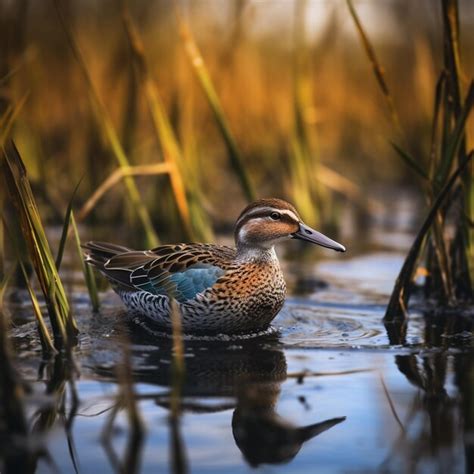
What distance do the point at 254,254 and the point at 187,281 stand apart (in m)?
0.54

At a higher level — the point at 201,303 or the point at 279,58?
the point at 279,58

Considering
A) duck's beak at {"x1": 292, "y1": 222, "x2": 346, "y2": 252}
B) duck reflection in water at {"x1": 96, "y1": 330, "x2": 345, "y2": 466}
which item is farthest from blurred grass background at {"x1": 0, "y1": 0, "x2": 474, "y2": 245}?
duck reflection in water at {"x1": 96, "y1": 330, "x2": 345, "y2": 466}

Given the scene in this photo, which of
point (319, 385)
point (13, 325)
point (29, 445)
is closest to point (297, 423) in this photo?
point (319, 385)

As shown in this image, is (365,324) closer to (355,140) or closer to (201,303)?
(201,303)

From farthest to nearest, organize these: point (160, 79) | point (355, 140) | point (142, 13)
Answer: point (355, 140), point (160, 79), point (142, 13)

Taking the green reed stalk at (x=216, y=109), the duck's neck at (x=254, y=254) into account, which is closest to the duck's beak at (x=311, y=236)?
the duck's neck at (x=254, y=254)

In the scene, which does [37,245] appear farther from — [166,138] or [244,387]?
[166,138]

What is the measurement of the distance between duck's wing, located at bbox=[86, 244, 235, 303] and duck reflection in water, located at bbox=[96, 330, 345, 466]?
0.52m

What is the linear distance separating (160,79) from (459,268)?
26.9ft

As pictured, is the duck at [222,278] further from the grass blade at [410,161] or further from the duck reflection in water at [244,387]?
the grass blade at [410,161]

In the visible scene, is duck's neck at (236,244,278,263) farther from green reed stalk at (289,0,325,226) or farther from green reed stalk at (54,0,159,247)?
green reed stalk at (289,0,325,226)

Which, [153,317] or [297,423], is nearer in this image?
[297,423]

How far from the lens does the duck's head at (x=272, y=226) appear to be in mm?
6535

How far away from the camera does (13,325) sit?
6.16 m
